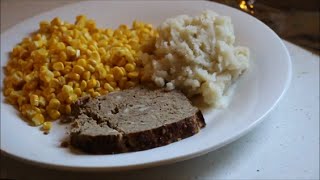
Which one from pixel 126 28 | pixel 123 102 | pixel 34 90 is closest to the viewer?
pixel 123 102

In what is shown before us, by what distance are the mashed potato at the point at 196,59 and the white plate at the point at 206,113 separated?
0.32 ft

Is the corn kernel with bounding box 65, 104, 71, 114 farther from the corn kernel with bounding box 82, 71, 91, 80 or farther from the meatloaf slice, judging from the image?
the corn kernel with bounding box 82, 71, 91, 80

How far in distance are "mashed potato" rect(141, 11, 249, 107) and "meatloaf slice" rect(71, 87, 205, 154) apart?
0.21 feet

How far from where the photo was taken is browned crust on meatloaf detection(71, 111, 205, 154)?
1.49 meters

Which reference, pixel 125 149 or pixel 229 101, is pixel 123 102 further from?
pixel 229 101

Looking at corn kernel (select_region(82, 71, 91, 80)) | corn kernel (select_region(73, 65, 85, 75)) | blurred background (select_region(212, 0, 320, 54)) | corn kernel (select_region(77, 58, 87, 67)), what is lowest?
blurred background (select_region(212, 0, 320, 54))

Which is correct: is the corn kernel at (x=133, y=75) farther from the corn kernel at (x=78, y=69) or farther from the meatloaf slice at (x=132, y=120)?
the corn kernel at (x=78, y=69)

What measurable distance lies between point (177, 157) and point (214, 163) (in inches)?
10.0

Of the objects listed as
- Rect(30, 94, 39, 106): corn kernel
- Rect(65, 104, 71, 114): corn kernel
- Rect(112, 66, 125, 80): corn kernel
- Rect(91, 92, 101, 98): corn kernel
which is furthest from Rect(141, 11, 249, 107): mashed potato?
Rect(30, 94, 39, 106): corn kernel

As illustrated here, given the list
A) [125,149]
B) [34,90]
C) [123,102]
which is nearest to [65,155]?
[125,149]

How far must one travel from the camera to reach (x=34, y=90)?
1.83m

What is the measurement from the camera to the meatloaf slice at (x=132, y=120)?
150 centimetres

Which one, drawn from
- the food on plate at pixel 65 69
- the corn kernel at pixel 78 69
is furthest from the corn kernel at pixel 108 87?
the corn kernel at pixel 78 69

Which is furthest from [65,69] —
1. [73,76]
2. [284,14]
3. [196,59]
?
[284,14]
